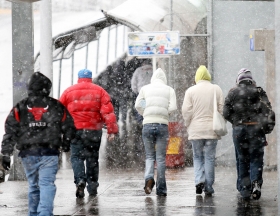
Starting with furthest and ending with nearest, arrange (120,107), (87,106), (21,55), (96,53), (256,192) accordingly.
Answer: (96,53) → (120,107) → (21,55) → (87,106) → (256,192)

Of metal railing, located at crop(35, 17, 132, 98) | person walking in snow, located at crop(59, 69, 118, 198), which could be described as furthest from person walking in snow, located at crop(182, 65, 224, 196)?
metal railing, located at crop(35, 17, 132, 98)

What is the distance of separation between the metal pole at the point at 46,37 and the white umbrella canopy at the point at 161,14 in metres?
3.24

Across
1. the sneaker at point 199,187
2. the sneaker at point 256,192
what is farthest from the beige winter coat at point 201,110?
the sneaker at point 256,192

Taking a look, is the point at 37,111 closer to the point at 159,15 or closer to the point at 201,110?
the point at 201,110

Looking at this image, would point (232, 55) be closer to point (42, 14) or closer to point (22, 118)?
point (42, 14)

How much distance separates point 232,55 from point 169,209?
763 centimetres

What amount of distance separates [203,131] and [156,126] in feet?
2.10

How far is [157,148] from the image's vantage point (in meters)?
11.8

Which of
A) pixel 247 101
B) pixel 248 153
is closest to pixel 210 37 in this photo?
pixel 247 101

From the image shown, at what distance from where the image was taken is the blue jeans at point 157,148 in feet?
38.4

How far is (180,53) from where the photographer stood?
60.6 ft

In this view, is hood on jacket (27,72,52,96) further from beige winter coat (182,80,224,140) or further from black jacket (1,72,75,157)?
beige winter coat (182,80,224,140)

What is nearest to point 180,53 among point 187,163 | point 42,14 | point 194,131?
point 187,163

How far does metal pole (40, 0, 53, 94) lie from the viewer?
1603 centimetres
